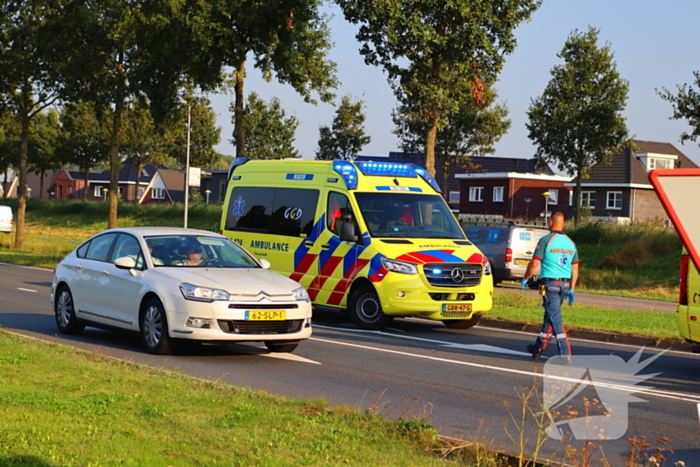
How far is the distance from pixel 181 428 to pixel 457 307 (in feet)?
26.3

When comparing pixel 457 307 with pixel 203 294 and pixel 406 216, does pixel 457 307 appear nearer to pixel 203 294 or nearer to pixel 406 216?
A: pixel 406 216

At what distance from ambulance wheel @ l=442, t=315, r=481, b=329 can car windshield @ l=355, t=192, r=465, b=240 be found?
1.40 meters

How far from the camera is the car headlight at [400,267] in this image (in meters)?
13.3

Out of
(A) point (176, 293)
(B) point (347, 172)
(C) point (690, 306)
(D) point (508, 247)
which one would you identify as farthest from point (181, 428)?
(D) point (508, 247)

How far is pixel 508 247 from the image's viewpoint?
2603cm

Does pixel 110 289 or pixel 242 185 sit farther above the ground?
pixel 242 185

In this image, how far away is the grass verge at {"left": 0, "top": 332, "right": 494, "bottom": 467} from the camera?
5.29 m

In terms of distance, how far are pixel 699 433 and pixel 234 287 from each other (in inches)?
211

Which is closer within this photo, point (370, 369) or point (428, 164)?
point (370, 369)

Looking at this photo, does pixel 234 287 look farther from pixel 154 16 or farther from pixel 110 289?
pixel 154 16

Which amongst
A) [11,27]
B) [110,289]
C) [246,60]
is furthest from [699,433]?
[11,27]

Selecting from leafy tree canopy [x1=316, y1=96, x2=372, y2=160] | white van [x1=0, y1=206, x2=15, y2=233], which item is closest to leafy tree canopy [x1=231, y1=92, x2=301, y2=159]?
leafy tree canopy [x1=316, y1=96, x2=372, y2=160]

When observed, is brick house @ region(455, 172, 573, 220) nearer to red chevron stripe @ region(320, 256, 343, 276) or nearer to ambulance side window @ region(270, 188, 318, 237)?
ambulance side window @ region(270, 188, 318, 237)

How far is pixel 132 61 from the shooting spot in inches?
1076
